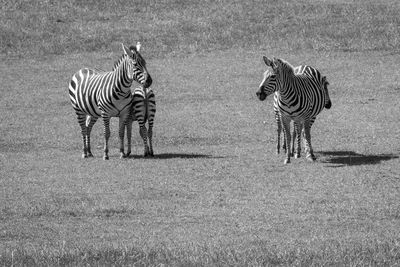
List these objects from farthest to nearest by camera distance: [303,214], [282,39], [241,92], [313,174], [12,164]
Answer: [282,39], [241,92], [12,164], [313,174], [303,214]

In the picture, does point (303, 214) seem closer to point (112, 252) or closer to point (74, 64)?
point (112, 252)

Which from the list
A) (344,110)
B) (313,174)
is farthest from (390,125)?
(313,174)

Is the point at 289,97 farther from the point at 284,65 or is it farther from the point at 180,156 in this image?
the point at 180,156

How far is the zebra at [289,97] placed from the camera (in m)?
20.6

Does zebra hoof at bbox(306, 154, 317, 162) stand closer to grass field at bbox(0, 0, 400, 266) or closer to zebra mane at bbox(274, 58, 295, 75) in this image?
grass field at bbox(0, 0, 400, 266)

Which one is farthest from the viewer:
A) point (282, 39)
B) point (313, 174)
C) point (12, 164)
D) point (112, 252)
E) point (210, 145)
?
point (282, 39)

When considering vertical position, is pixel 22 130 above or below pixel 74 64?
below

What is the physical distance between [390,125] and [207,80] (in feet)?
28.3

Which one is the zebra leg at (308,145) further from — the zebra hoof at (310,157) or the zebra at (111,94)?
the zebra at (111,94)

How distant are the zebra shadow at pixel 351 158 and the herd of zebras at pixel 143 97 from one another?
0.52 meters

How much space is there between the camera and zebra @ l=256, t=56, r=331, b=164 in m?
20.6

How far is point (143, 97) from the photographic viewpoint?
73.5 ft

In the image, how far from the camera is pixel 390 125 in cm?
2508

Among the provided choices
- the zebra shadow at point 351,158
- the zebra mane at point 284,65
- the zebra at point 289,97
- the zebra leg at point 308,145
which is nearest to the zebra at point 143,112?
the zebra at point 289,97
